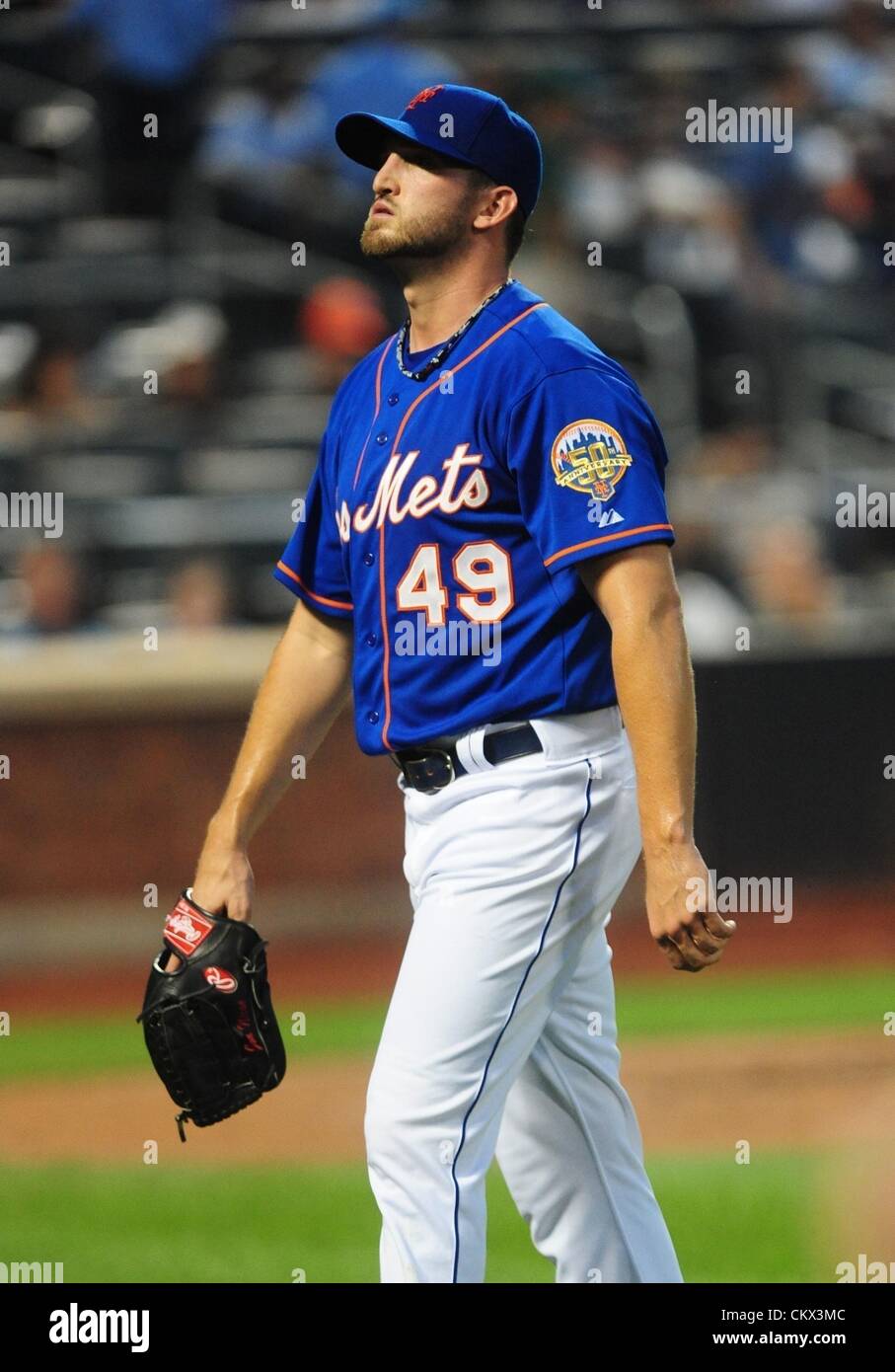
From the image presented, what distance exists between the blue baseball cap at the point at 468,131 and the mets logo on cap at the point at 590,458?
0.49 meters

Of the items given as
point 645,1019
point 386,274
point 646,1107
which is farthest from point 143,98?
point 646,1107

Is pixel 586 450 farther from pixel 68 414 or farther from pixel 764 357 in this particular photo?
pixel 764 357

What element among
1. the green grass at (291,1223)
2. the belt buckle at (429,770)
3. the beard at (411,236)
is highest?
the beard at (411,236)

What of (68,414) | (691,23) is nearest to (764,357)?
(691,23)

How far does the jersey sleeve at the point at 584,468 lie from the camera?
2.50 metres

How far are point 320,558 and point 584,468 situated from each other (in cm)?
59

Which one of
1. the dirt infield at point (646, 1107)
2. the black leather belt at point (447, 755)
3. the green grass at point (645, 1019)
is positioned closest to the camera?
the black leather belt at point (447, 755)

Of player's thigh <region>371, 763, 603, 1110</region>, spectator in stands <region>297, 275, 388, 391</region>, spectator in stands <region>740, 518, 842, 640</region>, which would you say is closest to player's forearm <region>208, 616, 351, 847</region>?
player's thigh <region>371, 763, 603, 1110</region>

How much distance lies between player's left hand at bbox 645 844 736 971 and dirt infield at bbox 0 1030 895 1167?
9.59 feet

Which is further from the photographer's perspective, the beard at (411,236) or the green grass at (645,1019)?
the green grass at (645,1019)

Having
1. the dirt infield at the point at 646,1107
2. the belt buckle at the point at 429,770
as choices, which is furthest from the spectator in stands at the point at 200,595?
the belt buckle at the point at 429,770

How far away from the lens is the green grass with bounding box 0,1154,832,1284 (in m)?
3.84

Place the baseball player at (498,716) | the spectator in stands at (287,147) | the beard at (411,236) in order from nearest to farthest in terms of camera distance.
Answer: the baseball player at (498,716), the beard at (411,236), the spectator in stands at (287,147)

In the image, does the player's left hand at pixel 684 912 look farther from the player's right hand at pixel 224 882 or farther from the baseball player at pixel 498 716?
the player's right hand at pixel 224 882
